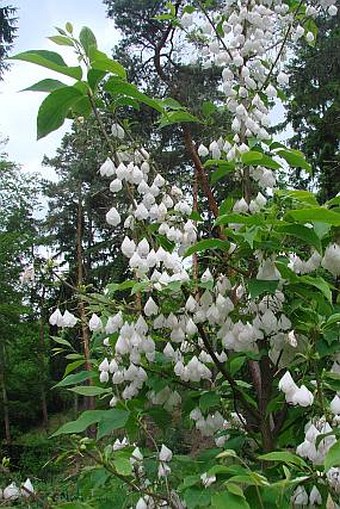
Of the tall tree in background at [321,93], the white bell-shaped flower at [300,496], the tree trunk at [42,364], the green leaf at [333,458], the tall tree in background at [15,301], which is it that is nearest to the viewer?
the green leaf at [333,458]

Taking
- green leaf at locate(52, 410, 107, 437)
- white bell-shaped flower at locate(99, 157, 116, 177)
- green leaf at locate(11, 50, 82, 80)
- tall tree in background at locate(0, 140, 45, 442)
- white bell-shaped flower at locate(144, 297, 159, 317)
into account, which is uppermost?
tall tree in background at locate(0, 140, 45, 442)

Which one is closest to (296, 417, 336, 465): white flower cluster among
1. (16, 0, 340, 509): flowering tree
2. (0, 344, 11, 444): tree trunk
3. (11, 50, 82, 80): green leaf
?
(16, 0, 340, 509): flowering tree

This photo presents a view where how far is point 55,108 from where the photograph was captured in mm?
1031

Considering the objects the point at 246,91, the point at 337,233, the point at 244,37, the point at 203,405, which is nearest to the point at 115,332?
the point at 203,405

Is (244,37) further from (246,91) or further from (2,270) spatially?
(2,270)

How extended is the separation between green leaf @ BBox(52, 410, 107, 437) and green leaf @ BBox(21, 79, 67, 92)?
1.95 ft

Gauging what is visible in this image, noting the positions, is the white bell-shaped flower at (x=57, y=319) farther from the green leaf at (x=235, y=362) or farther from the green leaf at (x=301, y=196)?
the green leaf at (x=301, y=196)

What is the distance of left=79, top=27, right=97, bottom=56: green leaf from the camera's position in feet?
3.53

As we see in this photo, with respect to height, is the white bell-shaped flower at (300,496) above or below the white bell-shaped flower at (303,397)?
below

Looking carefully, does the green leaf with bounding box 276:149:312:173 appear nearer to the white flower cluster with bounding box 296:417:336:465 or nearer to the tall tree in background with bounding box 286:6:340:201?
the white flower cluster with bounding box 296:417:336:465

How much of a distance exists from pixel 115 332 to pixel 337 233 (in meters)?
0.53

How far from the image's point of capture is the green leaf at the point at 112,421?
1143mm

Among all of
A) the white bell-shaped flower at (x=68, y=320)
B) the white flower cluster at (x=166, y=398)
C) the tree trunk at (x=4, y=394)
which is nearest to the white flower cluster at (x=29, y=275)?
the white bell-shaped flower at (x=68, y=320)

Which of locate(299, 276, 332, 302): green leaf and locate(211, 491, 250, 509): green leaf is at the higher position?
locate(299, 276, 332, 302): green leaf
